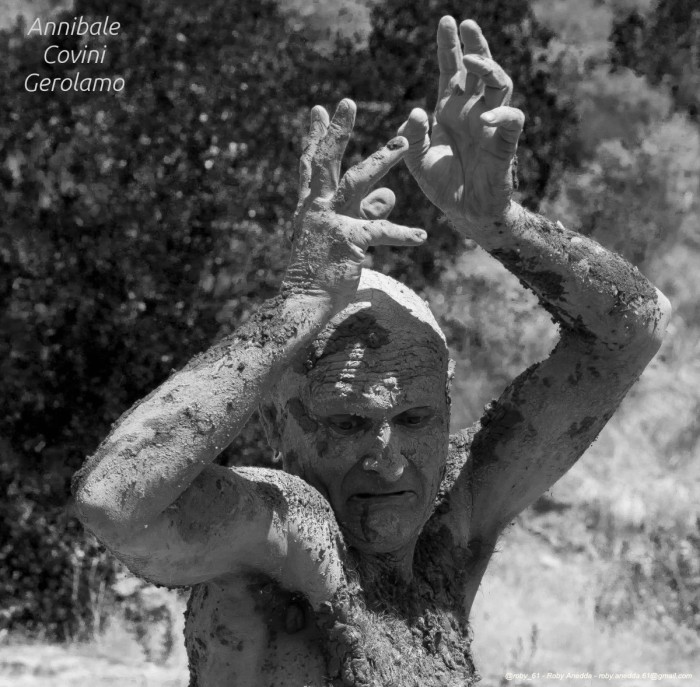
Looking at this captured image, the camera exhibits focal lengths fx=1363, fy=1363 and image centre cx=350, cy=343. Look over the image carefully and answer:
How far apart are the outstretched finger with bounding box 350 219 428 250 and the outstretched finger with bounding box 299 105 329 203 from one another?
154mm

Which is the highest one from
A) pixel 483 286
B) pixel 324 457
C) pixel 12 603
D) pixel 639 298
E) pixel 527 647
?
pixel 639 298

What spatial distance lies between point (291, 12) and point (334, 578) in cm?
741

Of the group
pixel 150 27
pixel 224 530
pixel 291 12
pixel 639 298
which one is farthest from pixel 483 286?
pixel 224 530

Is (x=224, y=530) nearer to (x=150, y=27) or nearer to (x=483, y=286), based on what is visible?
(x=150, y=27)

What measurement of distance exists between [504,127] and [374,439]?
30.1 inches

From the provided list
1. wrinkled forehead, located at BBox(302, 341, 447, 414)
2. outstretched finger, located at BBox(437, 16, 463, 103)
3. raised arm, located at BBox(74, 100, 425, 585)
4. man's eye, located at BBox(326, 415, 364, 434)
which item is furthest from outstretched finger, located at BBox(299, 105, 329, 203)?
man's eye, located at BBox(326, 415, 364, 434)

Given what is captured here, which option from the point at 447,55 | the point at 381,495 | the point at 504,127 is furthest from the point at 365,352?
the point at 447,55

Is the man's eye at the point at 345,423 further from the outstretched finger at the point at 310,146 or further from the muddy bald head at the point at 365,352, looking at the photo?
the outstretched finger at the point at 310,146

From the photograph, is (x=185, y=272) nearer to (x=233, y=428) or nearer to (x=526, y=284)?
(x=526, y=284)

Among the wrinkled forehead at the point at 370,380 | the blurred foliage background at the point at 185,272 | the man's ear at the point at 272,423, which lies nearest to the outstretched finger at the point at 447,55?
the wrinkled forehead at the point at 370,380

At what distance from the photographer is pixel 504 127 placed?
2.95m

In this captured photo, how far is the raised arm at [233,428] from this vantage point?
2.66 m

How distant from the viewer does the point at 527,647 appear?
7.45 m

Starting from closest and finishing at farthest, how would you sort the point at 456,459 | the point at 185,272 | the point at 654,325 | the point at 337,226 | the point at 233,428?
the point at 233,428, the point at 337,226, the point at 654,325, the point at 456,459, the point at 185,272
